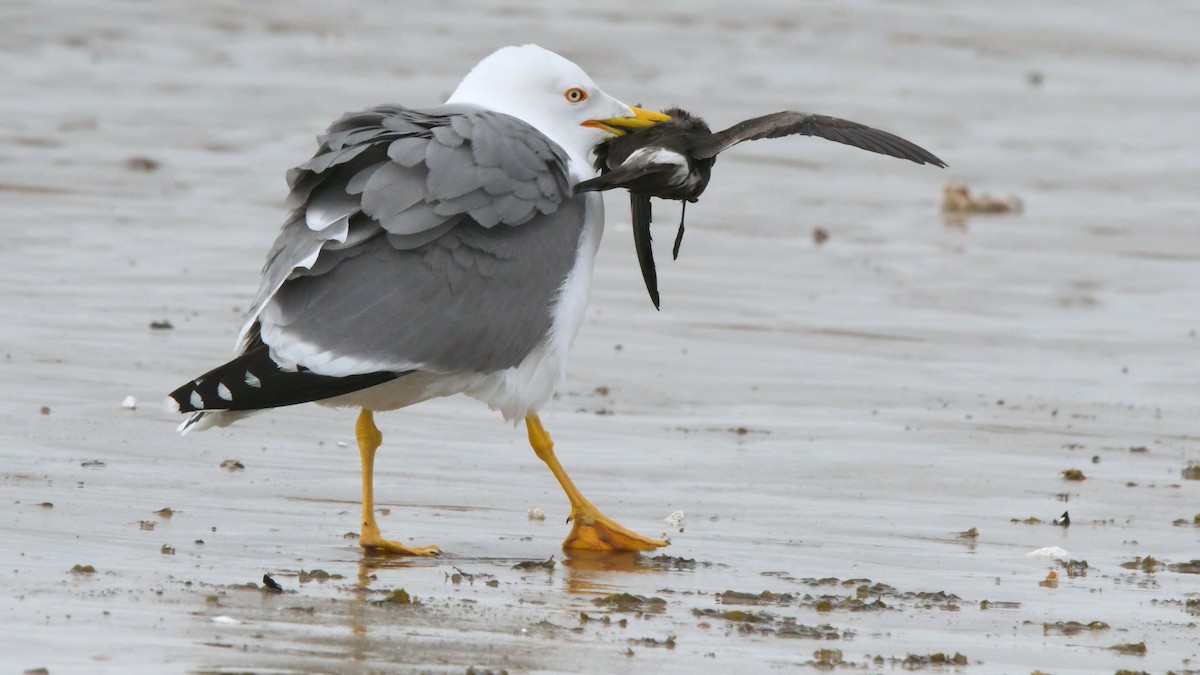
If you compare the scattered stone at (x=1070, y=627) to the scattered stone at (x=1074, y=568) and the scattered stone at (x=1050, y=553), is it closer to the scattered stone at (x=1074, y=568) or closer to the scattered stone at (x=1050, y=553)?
the scattered stone at (x=1074, y=568)

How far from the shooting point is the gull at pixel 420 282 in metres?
5.52

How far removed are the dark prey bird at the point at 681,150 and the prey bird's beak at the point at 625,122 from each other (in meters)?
0.03

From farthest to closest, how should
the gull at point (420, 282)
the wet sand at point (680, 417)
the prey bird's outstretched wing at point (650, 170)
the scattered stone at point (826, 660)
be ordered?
the prey bird's outstretched wing at point (650, 170) → the gull at point (420, 282) → the wet sand at point (680, 417) → the scattered stone at point (826, 660)

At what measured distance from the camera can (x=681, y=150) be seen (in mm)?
6398

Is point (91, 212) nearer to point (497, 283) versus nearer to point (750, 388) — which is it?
point (750, 388)

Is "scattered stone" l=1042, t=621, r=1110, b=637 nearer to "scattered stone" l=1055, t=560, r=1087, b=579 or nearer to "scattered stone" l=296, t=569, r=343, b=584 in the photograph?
"scattered stone" l=1055, t=560, r=1087, b=579

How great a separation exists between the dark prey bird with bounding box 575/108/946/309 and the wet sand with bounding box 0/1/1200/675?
1.07 meters

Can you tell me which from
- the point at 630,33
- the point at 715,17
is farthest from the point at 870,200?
the point at 715,17

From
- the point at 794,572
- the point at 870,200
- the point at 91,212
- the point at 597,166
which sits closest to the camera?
the point at 794,572

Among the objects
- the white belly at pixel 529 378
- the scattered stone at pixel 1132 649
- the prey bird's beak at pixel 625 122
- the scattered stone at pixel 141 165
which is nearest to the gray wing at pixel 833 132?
the white belly at pixel 529 378

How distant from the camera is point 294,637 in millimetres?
4273

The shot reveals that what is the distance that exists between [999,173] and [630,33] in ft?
20.0

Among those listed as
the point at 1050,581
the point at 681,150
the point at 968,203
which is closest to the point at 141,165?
the point at 968,203

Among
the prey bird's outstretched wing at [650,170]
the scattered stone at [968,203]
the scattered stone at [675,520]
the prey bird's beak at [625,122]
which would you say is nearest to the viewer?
the prey bird's outstretched wing at [650,170]
